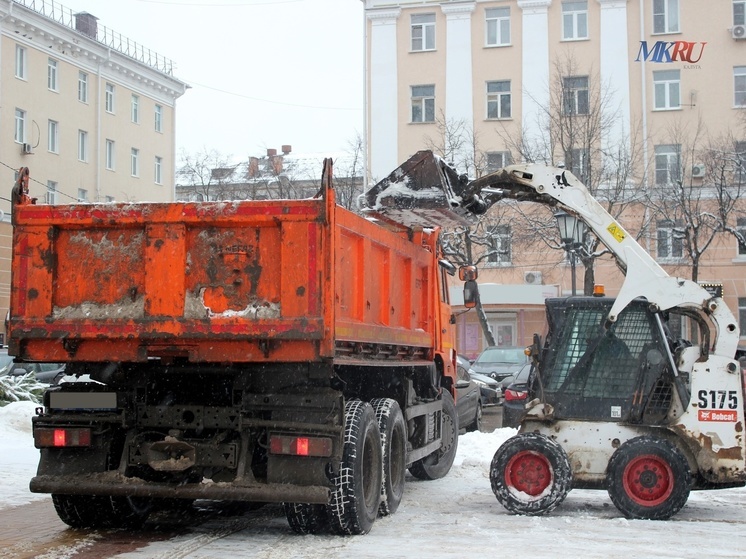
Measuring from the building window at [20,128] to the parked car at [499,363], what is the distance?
2271 centimetres

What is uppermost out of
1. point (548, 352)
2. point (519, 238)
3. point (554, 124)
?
point (554, 124)

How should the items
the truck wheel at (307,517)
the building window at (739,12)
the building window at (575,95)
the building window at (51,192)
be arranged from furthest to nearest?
the building window at (51,192), the building window at (739,12), the building window at (575,95), the truck wheel at (307,517)

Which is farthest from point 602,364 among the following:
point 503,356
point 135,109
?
point 135,109

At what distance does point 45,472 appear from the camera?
7938mm

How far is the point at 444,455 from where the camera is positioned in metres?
12.4

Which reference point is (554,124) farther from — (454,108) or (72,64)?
(72,64)

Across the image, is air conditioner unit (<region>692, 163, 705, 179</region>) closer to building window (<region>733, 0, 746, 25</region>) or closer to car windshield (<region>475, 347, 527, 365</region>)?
building window (<region>733, 0, 746, 25</region>)

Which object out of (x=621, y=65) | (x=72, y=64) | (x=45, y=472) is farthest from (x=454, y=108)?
(x=45, y=472)

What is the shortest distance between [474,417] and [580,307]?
793 cm

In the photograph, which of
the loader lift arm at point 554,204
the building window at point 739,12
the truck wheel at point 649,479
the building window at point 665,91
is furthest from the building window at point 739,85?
the truck wheel at point 649,479

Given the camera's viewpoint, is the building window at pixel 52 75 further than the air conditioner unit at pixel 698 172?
Yes

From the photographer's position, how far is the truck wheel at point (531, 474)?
9.05 m

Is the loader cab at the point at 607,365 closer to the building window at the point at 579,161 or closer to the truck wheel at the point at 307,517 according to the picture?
the truck wheel at the point at 307,517

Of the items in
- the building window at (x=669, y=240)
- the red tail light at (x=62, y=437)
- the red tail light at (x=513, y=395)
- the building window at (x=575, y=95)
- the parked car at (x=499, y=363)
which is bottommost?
the red tail light at (x=513, y=395)
